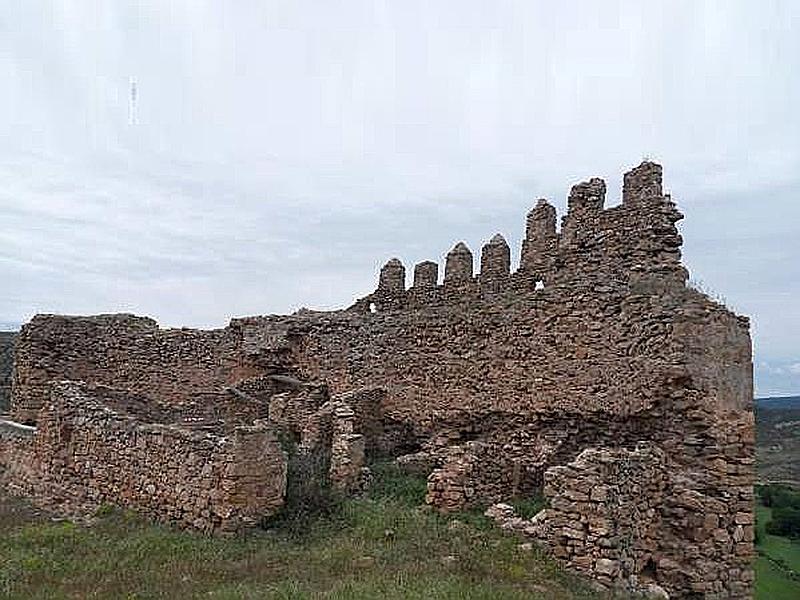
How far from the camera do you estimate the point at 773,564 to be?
1337 inches

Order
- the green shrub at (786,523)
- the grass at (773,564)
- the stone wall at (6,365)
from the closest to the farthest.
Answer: the stone wall at (6,365), the grass at (773,564), the green shrub at (786,523)

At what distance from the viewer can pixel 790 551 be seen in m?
37.4

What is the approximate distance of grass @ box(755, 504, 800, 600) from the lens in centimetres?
2824

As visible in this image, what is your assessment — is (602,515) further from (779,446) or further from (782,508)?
(779,446)

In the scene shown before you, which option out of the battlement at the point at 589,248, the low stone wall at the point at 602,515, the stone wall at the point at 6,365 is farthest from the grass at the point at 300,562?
the stone wall at the point at 6,365

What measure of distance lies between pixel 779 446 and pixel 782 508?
86.4 ft

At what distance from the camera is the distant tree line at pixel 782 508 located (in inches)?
1594

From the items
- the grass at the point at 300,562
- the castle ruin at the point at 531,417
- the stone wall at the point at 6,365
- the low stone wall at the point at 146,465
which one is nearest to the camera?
the grass at the point at 300,562

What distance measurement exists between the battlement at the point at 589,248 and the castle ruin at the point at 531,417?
0.03 m

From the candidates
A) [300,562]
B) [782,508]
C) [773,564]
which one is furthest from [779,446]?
[300,562]

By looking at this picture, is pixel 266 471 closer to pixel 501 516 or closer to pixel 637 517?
pixel 501 516

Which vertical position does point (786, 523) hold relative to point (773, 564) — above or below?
above

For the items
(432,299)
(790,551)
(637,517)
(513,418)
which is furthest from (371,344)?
(790,551)

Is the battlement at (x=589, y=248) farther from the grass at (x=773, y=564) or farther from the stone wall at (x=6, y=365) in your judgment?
the grass at (x=773, y=564)
